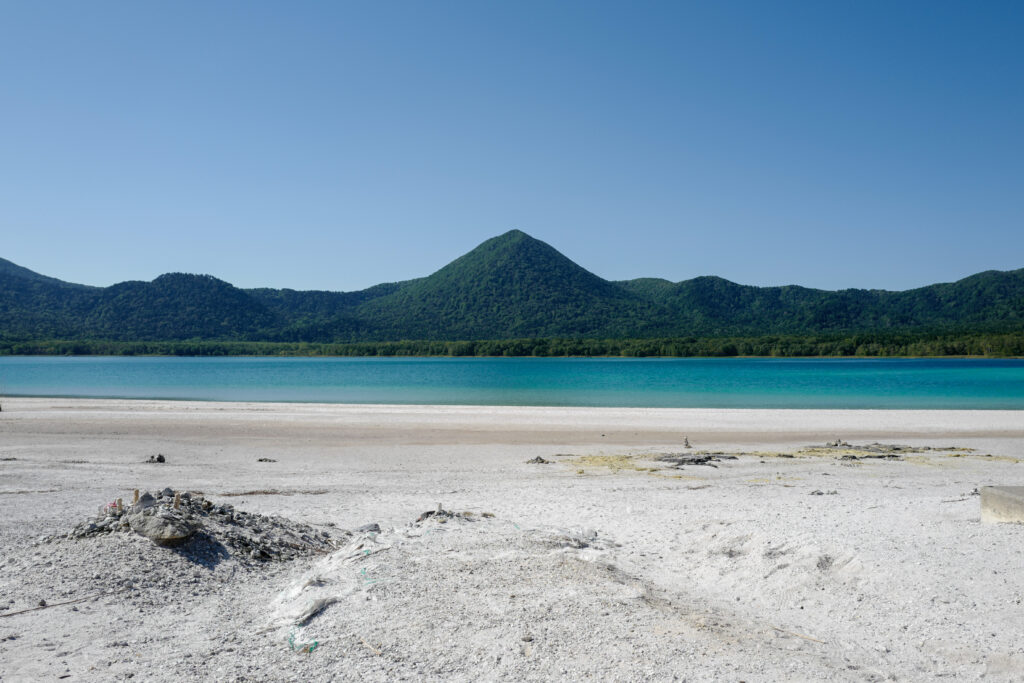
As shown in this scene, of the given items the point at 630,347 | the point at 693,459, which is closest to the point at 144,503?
the point at 693,459

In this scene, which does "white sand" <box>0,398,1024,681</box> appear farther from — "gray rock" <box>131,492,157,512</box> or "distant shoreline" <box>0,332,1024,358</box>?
"distant shoreline" <box>0,332,1024,358</box>

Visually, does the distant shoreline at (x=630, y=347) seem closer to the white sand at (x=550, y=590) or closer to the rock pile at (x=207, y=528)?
the white sand at (x=550, y=590)

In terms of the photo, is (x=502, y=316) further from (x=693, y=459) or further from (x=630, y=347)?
(x=693, y=459)

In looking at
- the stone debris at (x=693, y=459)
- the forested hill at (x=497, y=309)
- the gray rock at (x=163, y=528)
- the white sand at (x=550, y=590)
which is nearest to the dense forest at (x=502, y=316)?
the forested hill at (x=497, y=309)

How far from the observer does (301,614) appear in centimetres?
540

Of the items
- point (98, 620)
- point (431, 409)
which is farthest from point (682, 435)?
point (98, 620)

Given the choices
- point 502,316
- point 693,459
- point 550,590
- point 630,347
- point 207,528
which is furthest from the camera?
point 502,316

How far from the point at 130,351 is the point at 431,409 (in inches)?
5141

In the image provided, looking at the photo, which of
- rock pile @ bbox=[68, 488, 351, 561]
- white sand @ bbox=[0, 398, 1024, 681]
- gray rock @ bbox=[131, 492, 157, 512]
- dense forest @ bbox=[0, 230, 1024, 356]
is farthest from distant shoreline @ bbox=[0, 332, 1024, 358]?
gray rock @ bbox=[131, 492, 157, 512]

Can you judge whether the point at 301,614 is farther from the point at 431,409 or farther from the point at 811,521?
the point at 431,409

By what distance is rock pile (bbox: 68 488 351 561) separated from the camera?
6.94 metres

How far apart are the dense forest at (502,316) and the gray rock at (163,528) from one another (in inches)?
4829

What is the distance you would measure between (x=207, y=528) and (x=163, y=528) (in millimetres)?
483

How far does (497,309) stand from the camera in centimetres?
16888
